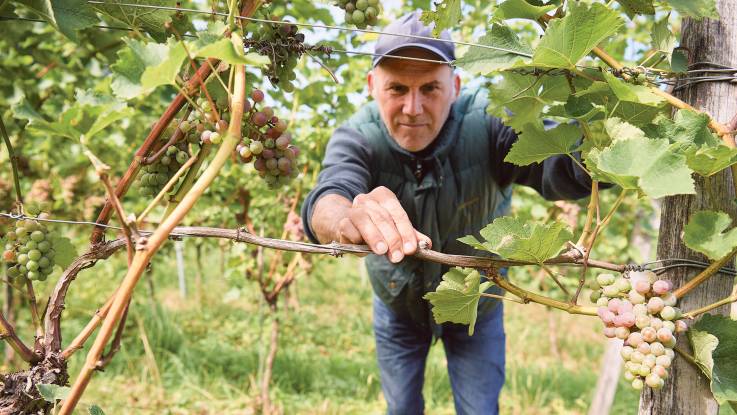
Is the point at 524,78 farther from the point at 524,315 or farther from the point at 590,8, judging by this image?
the point at 524,315

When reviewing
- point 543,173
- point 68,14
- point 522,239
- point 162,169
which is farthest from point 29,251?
Result: point 543,173

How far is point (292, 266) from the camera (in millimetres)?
3510

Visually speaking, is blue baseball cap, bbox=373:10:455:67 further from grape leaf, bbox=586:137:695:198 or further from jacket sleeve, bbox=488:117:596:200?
grape leaf, bbox=586:137:695:198

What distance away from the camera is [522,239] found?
1.01 metres

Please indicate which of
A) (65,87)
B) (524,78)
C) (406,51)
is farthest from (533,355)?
(524,78)

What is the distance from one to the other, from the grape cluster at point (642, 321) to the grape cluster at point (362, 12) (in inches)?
27.6

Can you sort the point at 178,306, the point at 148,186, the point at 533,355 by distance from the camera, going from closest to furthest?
the point at 148,186 → the point at 533,355 → the point at 178,306

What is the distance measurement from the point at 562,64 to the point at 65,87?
341cm

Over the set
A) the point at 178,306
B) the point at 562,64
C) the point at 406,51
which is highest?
the point at 406,51

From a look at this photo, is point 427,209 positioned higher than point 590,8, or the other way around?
point 590,8

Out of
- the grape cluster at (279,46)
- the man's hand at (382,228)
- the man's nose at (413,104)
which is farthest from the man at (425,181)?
the grape cluster at (279,46)

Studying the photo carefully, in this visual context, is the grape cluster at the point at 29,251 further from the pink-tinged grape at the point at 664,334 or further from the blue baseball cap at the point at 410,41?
the blue baseball cap at the point at 410,41

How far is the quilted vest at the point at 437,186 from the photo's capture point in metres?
2.35

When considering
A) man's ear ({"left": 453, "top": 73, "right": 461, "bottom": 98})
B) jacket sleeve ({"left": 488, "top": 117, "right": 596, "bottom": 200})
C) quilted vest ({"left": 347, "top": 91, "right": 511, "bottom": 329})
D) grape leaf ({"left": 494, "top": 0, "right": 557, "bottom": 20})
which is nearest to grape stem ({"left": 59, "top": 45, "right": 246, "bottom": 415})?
grape leaf ({"left": 494, "top": 0, "right": 557, "bottom": 20})
